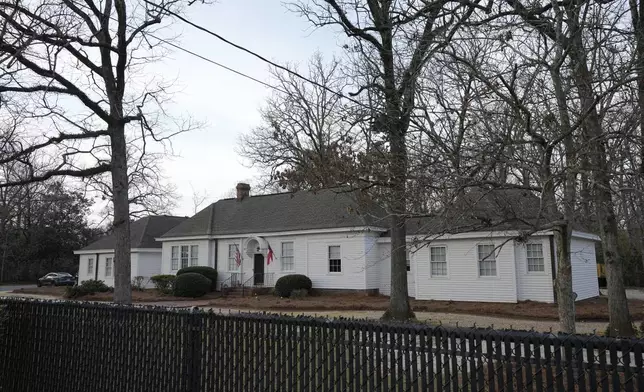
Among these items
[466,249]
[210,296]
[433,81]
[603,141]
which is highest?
[433,81]

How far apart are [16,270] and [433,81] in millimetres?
56895

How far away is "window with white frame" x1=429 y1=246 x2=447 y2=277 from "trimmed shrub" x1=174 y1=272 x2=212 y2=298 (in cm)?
1240

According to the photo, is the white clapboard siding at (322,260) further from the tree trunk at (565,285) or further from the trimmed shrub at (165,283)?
the tree trunk at (565,285)

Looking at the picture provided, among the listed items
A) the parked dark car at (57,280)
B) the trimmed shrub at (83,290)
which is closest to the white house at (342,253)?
the trimmed shrub at (83,290)

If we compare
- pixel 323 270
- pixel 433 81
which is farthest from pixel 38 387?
pixel 323 270

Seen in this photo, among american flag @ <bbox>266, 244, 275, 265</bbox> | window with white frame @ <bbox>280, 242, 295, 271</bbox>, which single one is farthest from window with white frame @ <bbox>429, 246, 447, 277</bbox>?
american flag @ <bbox>266, 244, 275, 265</bbox>

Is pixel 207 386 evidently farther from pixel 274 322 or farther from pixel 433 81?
pixel 433 81

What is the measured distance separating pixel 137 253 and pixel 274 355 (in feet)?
108

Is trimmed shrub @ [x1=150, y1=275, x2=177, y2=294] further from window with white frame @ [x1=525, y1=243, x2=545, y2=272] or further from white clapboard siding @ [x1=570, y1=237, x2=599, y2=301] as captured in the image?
white clapboard siding @ [x1=570, y1=237, x2=599, y2=301]

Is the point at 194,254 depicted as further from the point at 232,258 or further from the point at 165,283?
the point at 232,258

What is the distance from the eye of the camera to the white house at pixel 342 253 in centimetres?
2009

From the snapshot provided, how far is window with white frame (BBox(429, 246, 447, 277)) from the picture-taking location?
72.3ft

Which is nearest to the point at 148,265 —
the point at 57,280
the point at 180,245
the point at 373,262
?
the point at 180,245

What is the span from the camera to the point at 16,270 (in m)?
52.6
